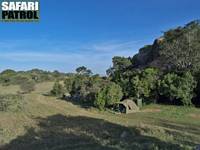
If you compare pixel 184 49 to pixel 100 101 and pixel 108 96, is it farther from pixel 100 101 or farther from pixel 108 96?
pixel 100 101

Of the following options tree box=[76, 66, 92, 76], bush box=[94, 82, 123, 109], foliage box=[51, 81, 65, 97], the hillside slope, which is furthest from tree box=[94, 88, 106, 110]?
tree box=[76, 66, 92, 76]

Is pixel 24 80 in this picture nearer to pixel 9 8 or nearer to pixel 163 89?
pixel 163 89

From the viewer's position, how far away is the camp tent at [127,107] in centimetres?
5251

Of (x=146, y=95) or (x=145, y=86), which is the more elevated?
(x=145, y=86)

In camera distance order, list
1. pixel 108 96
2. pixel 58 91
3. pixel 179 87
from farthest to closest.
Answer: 1. pixel 58 91
2. pixel 108 96
3. pixel 179 87

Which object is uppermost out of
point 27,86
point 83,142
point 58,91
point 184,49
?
point 184,49

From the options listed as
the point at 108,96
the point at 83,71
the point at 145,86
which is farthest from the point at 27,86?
the point at 145,86

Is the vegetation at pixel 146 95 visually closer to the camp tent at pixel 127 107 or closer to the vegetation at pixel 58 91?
the vegetation at pixel 58 91

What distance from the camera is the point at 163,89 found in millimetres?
56344

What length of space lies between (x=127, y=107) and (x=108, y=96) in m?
4.19

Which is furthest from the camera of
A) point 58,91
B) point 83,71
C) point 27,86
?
point 27,86

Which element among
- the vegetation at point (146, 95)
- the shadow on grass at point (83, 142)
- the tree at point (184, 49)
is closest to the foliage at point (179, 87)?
the vegetation at point (146, 95)

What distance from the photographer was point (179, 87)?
177 ft

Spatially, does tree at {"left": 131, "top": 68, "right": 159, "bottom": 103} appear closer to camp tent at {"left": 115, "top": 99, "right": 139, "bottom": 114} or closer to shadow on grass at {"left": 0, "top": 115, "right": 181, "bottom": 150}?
camp tent at {"left": 115, "top": 99, "right": 139, "bottom": 114}
